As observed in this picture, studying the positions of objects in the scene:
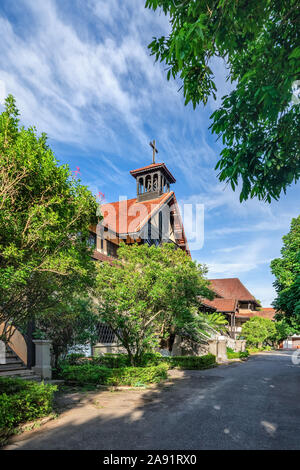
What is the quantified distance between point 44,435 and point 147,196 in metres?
25.7

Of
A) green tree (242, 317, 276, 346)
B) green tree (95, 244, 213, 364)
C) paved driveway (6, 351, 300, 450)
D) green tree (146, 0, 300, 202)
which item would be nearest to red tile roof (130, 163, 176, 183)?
green tree (95, 244, 213, 364)

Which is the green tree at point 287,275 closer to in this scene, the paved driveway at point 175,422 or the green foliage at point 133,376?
the paved driveway at point 175,422

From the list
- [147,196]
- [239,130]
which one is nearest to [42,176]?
[239,130]

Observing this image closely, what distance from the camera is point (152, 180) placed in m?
30.8

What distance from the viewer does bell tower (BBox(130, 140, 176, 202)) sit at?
3047 cm

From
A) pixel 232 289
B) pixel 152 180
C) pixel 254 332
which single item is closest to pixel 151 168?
pixel 152 180

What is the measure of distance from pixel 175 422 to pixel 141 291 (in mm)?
6423

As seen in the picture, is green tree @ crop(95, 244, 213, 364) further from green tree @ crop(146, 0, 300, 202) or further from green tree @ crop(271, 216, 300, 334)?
green tree @ crop(146, 0, 300, 202)

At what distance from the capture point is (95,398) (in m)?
10.3

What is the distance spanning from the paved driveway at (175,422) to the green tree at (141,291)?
9.80 feet

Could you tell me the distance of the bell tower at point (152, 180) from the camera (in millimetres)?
30469

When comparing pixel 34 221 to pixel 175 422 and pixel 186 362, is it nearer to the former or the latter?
pixel 175 422

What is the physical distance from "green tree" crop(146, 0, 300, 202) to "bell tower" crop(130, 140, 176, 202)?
23.9 m

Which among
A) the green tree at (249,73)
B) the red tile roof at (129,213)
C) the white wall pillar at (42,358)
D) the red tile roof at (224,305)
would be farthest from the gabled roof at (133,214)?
the red tile roof at (224,305)
